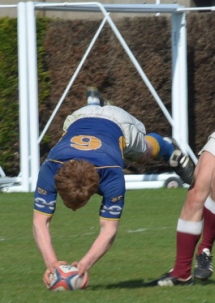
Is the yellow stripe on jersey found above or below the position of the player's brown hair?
below

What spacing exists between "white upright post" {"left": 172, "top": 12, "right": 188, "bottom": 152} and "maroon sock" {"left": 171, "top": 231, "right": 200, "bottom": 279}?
7.23 m

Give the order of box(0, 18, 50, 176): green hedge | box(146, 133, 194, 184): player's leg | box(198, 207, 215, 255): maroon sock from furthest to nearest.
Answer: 1. box(0, 18, 50, 176): green hedge
2. box(146, 133, 194, 184): player's leg
3. box(198, 207, 215, 255): maroon sock

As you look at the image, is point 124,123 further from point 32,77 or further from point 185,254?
point 32,77

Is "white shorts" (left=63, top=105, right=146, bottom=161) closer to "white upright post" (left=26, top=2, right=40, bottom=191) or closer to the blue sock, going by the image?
Result: the blue sock

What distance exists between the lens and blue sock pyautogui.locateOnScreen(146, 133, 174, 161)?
9.44m

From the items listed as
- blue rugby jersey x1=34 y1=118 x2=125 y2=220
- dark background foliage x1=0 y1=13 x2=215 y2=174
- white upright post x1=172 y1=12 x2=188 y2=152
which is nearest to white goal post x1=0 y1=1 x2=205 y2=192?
white upright post x1=172 y1=12 x2=188 y2=152

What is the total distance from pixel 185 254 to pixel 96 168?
3.39 feet

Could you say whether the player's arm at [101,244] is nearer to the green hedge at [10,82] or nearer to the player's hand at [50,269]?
the player's hand at [50,269]

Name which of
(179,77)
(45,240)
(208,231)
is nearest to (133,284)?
(208,231)

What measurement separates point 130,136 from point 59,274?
146cm

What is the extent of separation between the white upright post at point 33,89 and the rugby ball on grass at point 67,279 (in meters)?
6.88

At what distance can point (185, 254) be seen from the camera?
7734 millimetres

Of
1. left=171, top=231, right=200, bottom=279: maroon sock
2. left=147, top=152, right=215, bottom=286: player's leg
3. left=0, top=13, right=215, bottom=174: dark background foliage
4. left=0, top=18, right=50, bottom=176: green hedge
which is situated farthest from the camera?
left=0, top=13, right=215, bottom=174: dark background foliage

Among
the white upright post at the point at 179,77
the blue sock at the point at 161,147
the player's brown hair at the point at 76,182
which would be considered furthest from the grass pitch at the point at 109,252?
the white upright post at the point at 179,77
